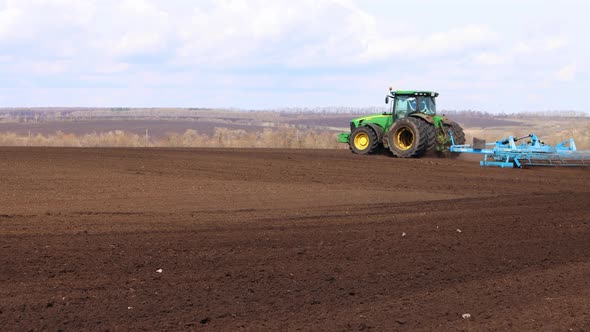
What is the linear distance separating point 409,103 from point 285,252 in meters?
15.3

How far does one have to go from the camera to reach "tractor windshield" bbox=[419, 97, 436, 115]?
24.1 m

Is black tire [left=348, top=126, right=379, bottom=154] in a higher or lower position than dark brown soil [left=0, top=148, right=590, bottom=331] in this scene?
higher

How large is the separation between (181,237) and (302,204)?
13.1 ft

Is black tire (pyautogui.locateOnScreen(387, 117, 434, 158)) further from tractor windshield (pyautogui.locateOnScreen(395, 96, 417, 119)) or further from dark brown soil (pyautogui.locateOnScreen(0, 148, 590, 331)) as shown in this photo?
dark brown soil (pyautogui.locateOnScreen(0, 148, 590, 331))

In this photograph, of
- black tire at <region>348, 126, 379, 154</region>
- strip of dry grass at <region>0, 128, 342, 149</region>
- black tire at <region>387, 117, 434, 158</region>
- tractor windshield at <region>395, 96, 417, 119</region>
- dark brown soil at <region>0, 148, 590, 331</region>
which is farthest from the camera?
strip of dry grass at <region>0, 128, 342, 149</region>

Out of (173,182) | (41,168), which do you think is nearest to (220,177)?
(173,182)

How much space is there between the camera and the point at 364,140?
25078 mm

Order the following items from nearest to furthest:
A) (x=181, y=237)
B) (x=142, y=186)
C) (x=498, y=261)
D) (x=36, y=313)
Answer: (x=36, y=313), (x=498, y=261), (x=181, y=237), (x=142, y=186)

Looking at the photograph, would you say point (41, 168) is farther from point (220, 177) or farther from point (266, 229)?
point (266, 229)

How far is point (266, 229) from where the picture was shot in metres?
11.1

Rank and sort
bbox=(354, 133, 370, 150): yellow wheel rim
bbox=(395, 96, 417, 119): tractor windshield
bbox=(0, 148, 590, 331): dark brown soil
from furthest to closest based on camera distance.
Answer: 1. bbox=(354, 133, 370, 150): yellow wheel rim
2. bbox=(395, 96, 417, 119): tractor windshield
3. bbox=(0, 148, 590, 331): dark brown soil

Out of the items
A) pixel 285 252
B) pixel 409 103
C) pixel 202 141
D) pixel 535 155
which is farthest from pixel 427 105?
pixel 202 141

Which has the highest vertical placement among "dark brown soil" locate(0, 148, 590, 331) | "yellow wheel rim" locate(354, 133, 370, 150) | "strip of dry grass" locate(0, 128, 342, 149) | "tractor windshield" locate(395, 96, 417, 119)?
"tractor windshield" locate(395, 96, 417, 119)

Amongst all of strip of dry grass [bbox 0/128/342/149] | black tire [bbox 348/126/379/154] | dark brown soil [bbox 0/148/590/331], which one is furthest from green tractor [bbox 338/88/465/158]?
strip of dry grass [bbox 0/128/342/149]
